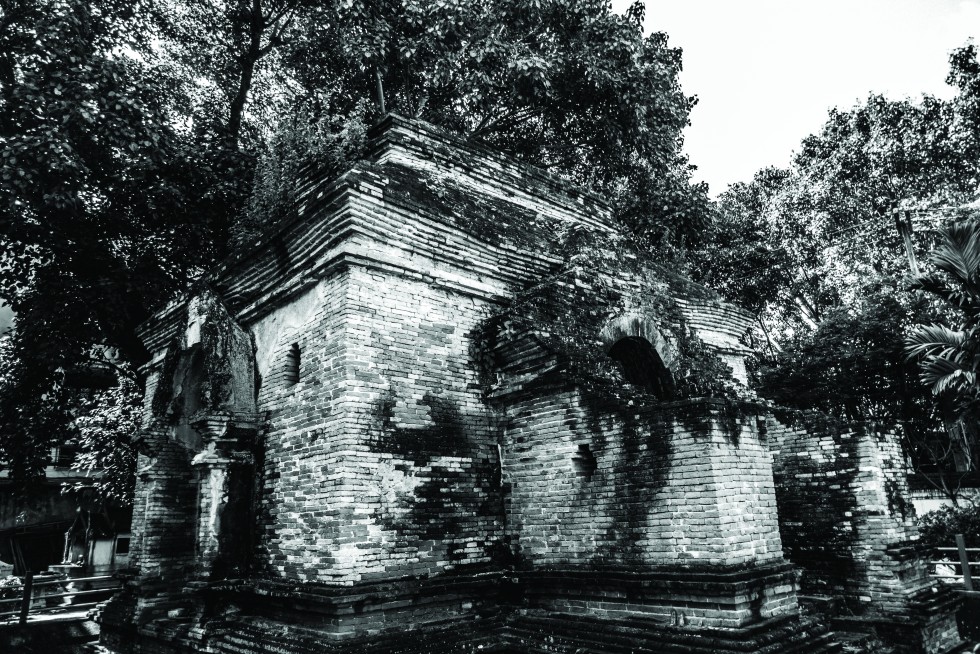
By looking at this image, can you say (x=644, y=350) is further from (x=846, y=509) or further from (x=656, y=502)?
(x=846, y=509)

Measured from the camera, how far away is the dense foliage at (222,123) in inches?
397

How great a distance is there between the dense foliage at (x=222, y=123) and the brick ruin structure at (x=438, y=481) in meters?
2.64

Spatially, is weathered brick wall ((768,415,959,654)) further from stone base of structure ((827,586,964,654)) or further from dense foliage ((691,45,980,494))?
dense foliage ((691,45,980,494))

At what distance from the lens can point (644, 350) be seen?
734 centimetres

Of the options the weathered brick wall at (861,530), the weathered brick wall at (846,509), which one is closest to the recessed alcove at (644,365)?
the weathered brick wall at (846,509)

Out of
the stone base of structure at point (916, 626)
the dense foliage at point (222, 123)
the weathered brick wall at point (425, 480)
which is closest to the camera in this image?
the weathered brick wall at point (425, 480)

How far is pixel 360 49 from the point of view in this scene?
A: 12.3 m

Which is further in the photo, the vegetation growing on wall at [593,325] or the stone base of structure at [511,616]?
the vegetation growing on wall at [593,325]

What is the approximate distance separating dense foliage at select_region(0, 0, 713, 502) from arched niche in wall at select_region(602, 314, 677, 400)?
4269 mm

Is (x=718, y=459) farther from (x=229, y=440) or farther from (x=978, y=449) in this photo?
(x=978, y=449)

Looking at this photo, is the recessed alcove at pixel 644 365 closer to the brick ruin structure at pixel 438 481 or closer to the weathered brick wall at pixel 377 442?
the brick ruin structure at pixel 438 481

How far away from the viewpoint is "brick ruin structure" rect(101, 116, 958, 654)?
5.13 meters

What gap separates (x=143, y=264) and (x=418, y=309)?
7.63 m

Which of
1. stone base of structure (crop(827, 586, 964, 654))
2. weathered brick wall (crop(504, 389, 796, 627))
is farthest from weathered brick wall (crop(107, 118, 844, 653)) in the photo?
stone base of structure (crop(827, 586, 964, 654))
